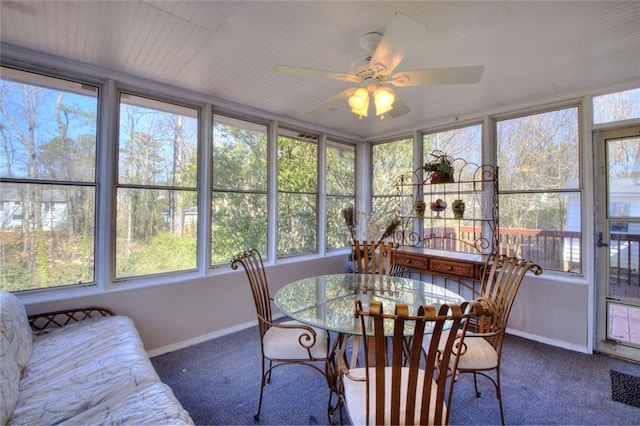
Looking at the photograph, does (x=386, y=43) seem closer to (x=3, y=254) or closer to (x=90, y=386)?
(x=90, y=386)

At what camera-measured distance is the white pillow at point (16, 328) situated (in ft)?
5.43

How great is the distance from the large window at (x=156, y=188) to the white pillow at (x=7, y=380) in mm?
1113

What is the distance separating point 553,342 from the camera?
2.91 m

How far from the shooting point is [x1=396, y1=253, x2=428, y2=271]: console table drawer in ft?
11.4

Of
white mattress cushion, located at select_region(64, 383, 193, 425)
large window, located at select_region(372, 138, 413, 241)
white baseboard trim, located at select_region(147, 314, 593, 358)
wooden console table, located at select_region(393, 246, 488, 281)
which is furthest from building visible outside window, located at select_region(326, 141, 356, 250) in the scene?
white mattress cushion, located at select_region(64, 383, 193, 425)

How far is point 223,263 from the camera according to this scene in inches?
131

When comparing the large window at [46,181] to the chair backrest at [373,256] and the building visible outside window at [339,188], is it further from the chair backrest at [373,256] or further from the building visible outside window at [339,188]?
the building visible outside window at [339,188]

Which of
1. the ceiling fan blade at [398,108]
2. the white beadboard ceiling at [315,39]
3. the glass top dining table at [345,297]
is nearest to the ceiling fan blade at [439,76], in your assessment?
the ceiling fan blade at [398,108]

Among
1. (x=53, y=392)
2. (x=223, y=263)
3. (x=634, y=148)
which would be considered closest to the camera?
(x=53, y=392)

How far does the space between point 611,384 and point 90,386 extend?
3615 millimetres

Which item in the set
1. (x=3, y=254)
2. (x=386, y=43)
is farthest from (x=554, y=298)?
(x=3, y=254)

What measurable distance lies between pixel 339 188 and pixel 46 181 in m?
3.43

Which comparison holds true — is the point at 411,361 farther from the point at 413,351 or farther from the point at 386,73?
the point at 386,73

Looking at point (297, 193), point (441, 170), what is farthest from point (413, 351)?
point (297, 193)
